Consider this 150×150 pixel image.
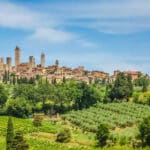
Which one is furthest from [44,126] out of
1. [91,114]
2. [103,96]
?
[103,96]

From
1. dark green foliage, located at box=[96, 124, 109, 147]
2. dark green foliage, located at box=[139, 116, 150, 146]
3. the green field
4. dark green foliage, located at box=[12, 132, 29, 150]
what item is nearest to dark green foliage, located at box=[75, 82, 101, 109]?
the green field

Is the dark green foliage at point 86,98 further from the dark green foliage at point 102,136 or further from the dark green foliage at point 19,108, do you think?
the dark green foliage at point 102,136

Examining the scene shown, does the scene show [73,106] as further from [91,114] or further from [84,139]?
[84,139]

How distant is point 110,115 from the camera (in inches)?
3605

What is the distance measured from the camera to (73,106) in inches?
4235

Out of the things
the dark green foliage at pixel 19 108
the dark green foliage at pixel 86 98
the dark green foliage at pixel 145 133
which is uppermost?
the dark green foliage at pixel 86 98

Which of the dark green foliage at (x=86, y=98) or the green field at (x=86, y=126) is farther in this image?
the dark green foliage at (x=86, y=98)

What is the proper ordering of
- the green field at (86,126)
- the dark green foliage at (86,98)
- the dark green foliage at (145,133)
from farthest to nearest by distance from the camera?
the dark green foliage at (86,98) → the green field at (86,126) → the dark green foliage at (145,133)

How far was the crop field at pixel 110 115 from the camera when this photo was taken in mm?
83500

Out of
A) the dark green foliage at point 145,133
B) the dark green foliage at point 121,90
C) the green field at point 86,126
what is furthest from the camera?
the dark green foliage at point 121,90

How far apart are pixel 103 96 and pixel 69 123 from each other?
1201 inches

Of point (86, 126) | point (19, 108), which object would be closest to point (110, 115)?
point (86, 126)

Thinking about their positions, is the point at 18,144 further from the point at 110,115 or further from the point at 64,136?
the point at 110,115

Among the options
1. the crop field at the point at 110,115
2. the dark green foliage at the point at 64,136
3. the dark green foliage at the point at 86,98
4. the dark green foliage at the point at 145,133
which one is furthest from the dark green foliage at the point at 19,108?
the dark green foliage at the point at 145,133
